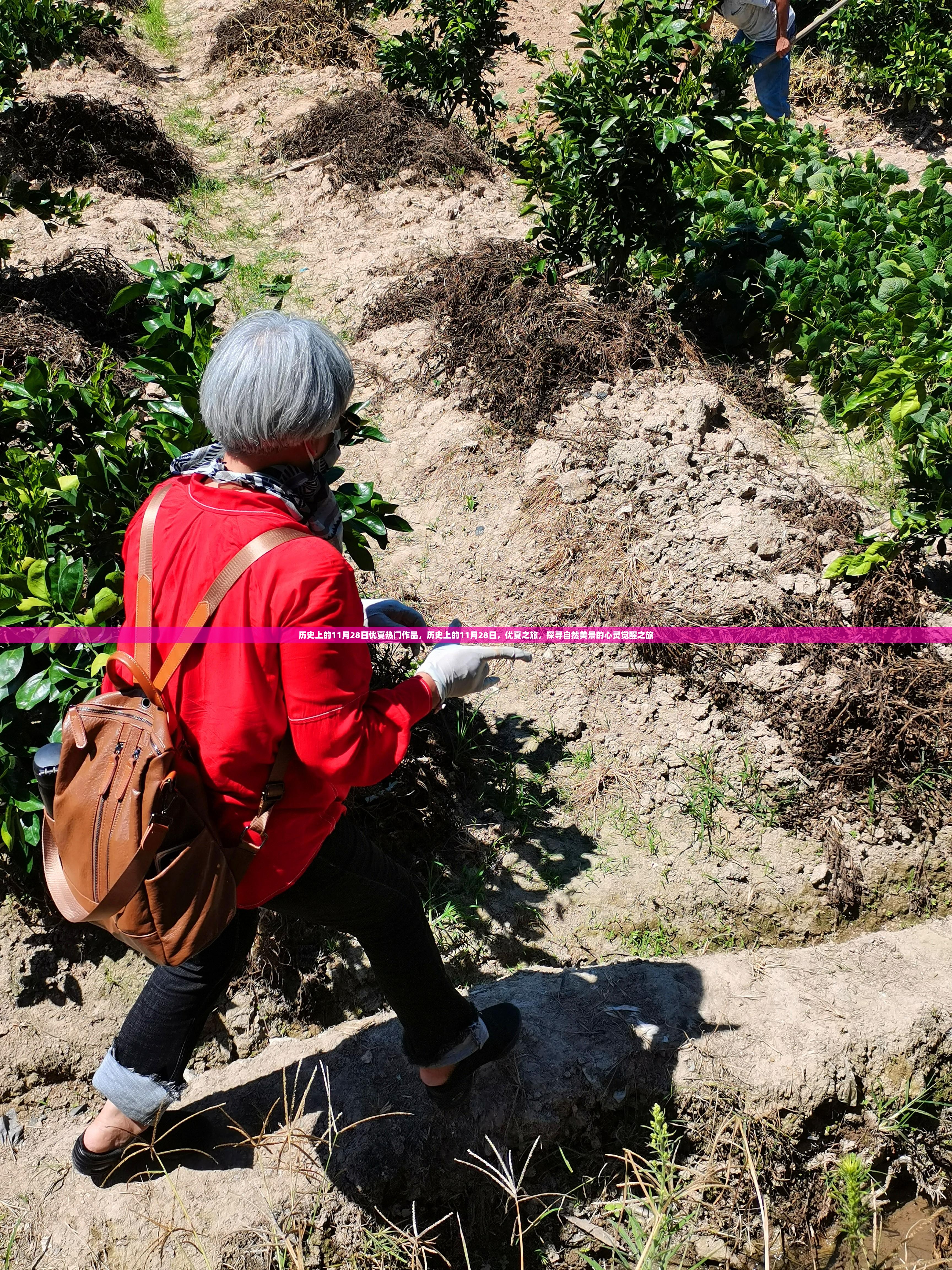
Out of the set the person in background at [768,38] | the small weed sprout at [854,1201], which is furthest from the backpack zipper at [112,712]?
the person in background at [768,38]

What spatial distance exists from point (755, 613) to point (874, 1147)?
1.72 meters

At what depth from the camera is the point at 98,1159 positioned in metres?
1.82

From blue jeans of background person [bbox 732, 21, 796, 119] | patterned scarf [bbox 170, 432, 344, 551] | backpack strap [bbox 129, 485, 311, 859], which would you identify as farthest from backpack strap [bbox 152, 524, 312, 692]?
blue jeans of background person [bbox 732, 21, 796, 119]

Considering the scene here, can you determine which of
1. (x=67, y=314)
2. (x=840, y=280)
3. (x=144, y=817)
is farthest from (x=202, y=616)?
(x=67, y=314)

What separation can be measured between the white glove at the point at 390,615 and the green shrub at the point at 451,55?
618 cm

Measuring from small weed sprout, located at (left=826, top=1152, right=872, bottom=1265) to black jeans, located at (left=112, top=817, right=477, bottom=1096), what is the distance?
3.09 ft

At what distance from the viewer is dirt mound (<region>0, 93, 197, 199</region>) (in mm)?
6082

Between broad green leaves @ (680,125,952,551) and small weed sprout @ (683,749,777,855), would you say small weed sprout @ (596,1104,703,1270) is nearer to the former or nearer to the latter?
small weed sprout @ (683,749,777,855)

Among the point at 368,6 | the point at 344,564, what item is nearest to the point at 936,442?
the point at 344,564

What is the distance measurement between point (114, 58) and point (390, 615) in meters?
8.42

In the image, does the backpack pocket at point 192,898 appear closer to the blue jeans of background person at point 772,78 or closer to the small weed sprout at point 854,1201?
the small weed sprout at point 854,1201

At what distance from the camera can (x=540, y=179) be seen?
4.88 meters

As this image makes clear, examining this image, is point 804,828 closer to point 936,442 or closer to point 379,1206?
point 936,442

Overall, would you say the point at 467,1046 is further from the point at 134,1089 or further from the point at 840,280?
the point at 840,280
